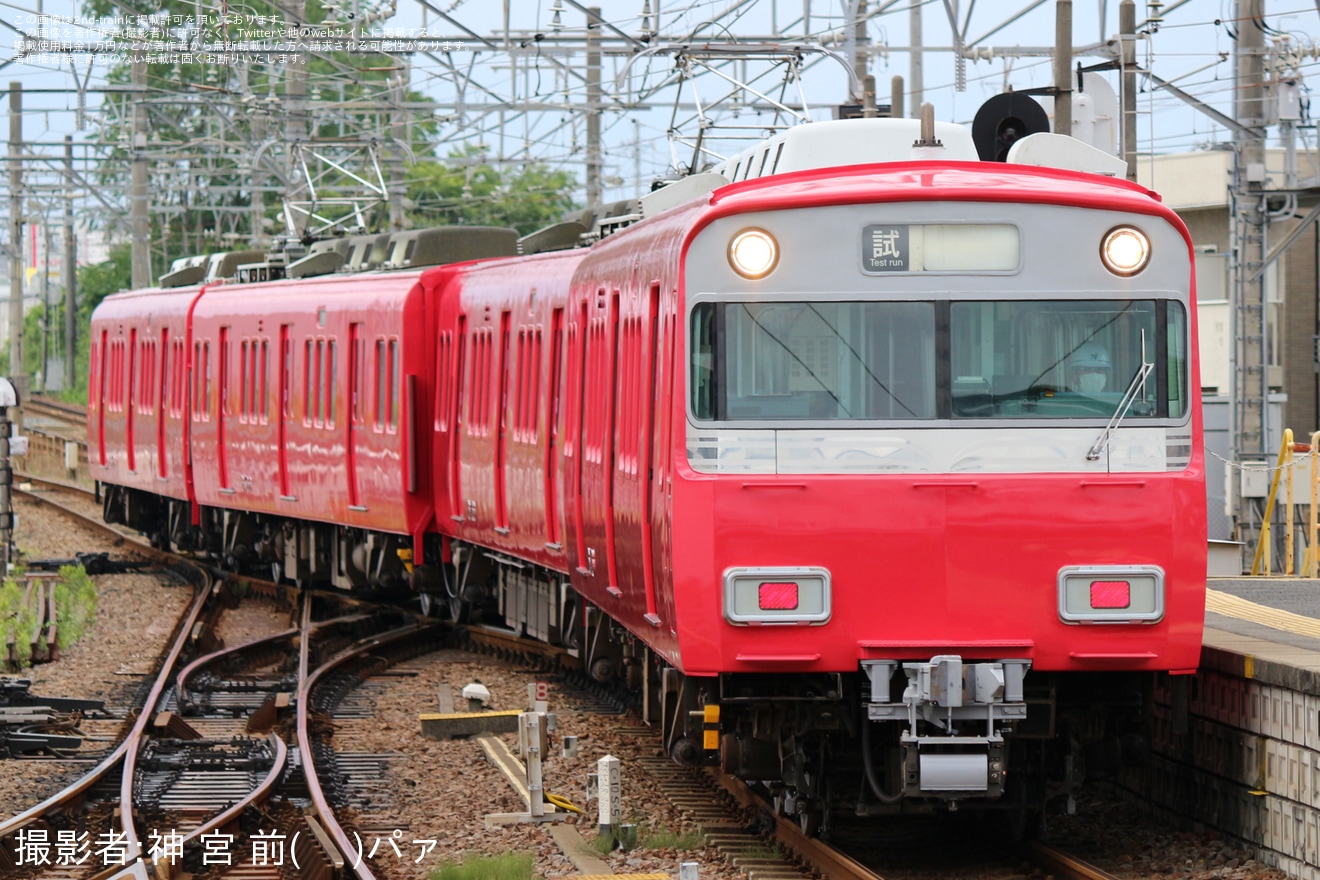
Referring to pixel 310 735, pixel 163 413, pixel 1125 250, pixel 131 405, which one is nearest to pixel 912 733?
pixel 1125 250

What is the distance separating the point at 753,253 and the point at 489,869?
261cm

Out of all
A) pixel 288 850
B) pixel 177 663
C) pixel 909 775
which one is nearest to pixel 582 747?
pixel 288 850

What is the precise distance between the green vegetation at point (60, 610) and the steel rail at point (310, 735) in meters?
2.33

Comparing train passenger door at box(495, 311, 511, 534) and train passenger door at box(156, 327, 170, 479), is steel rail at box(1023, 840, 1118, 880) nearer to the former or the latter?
train passenger door at box(495, 311, 511, 534)

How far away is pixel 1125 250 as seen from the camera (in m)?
8.48

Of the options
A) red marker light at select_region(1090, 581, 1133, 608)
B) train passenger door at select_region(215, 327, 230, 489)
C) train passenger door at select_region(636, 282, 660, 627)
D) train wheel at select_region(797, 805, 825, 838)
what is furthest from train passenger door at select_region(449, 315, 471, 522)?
red marker light at select_region(1090, 581, 1133, 608)

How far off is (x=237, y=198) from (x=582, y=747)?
48588 millimetres

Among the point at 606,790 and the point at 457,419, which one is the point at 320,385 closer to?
the point at 457,419

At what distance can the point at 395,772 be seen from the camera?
12.0 metres

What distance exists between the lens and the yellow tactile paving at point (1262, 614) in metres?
10.6

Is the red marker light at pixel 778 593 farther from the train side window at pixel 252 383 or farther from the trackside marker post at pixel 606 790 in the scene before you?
the train side window at pixel 252 383

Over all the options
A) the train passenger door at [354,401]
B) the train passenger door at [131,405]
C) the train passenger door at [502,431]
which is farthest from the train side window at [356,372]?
the train passenger door at [131,405]

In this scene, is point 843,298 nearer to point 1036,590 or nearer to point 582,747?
point 1036,590

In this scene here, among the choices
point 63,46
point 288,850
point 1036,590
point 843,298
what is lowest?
point 288,850
